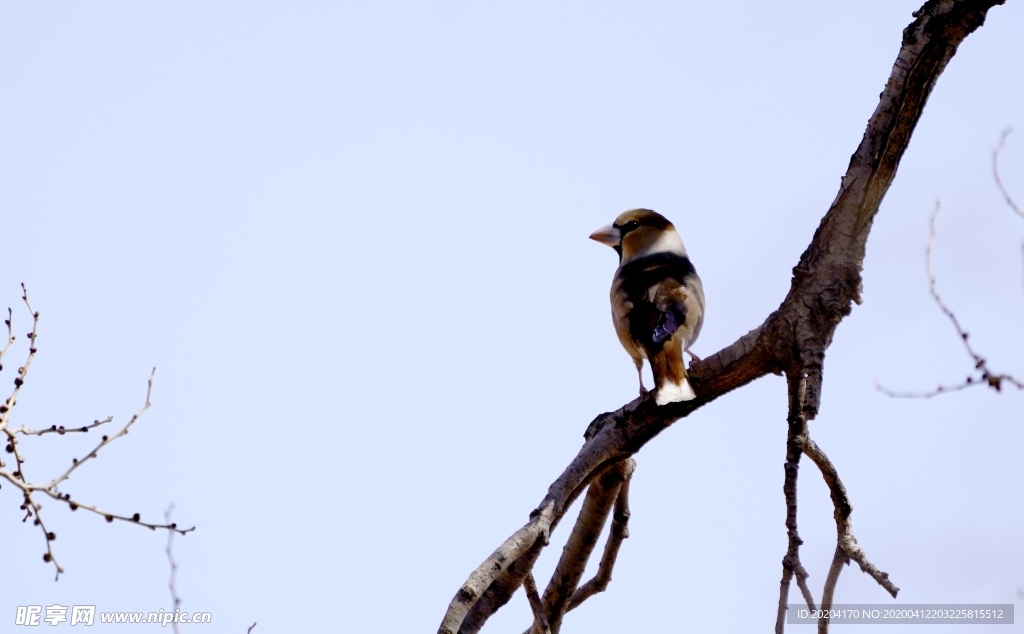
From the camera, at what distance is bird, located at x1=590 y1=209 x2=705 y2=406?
15.0ft

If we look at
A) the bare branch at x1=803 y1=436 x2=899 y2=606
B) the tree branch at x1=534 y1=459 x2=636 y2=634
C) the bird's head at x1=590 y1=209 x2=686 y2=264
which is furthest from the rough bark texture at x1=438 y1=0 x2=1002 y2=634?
the bird's head at x1=590 y1=209 x2=686 y2=264

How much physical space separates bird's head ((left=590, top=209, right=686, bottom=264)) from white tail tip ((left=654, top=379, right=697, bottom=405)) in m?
1.97

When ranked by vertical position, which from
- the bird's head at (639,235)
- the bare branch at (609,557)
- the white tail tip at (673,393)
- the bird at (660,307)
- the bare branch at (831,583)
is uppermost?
the bird's head at (639,235)

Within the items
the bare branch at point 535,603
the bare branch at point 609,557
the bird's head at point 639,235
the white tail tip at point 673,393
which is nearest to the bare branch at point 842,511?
the white tail tip at point 673,393

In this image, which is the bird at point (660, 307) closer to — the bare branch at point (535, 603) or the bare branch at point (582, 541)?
the bare branch at point (582, 541)

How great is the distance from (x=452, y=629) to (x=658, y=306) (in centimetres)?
235

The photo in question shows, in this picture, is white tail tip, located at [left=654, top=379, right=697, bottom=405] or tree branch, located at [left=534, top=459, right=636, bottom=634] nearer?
white tail tip, located at [left=654, top=379, right=697, bottom=405]

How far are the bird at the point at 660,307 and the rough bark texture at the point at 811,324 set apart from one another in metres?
0.20

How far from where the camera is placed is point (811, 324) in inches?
153

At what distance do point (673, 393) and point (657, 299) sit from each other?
3.26 ft

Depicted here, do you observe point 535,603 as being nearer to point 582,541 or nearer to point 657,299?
point 582,541

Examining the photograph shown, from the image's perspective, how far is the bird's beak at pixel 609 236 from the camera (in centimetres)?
658

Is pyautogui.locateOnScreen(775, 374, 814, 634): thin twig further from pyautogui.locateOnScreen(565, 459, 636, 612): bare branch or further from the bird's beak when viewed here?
the bird's beak

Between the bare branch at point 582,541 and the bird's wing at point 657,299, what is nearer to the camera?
the bare branch at point 582,541
